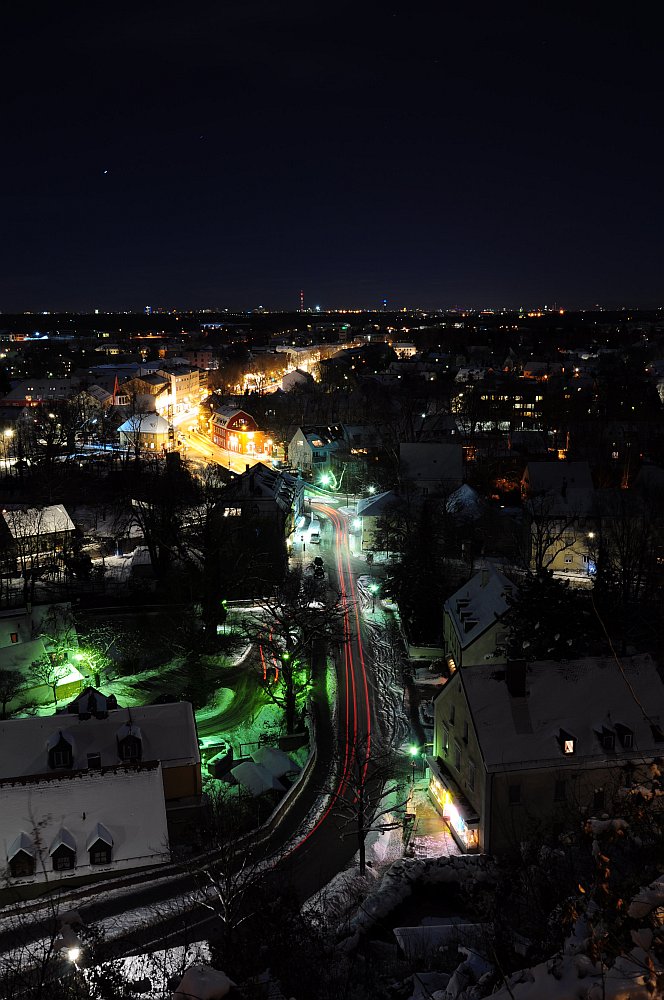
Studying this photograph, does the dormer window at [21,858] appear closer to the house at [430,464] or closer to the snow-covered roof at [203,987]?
the snow-covered roof at [203,987]

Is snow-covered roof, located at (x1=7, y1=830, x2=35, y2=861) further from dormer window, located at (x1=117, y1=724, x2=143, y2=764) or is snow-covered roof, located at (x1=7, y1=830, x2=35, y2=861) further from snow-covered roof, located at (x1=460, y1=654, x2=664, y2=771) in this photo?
snow-covered roof, located at (x1=460, y1=654, x2=664, y2=771)

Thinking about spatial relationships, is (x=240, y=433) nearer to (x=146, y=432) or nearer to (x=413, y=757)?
(x=146, y=432)

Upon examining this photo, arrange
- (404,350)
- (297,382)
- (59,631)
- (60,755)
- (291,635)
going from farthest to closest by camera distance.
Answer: (404,350) → (297,382) → (59,631) → (291,635) → (60,755)

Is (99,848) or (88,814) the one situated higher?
(88,814)

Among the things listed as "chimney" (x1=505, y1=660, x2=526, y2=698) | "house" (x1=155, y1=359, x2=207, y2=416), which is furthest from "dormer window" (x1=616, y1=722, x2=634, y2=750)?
"house" (x1=155, y1=359, x2=207, y2=416)

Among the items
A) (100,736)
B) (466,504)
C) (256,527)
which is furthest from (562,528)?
(100,736)

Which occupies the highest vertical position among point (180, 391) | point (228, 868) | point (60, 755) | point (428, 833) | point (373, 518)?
point (180, 391)

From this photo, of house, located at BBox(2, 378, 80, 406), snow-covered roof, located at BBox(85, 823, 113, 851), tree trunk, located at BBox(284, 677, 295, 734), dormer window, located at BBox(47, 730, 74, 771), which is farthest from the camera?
house, located at BBox(2, 378, 80, 406)

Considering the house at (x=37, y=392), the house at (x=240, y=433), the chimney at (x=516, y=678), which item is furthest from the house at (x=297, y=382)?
the chimney at (x=516, y=678)
